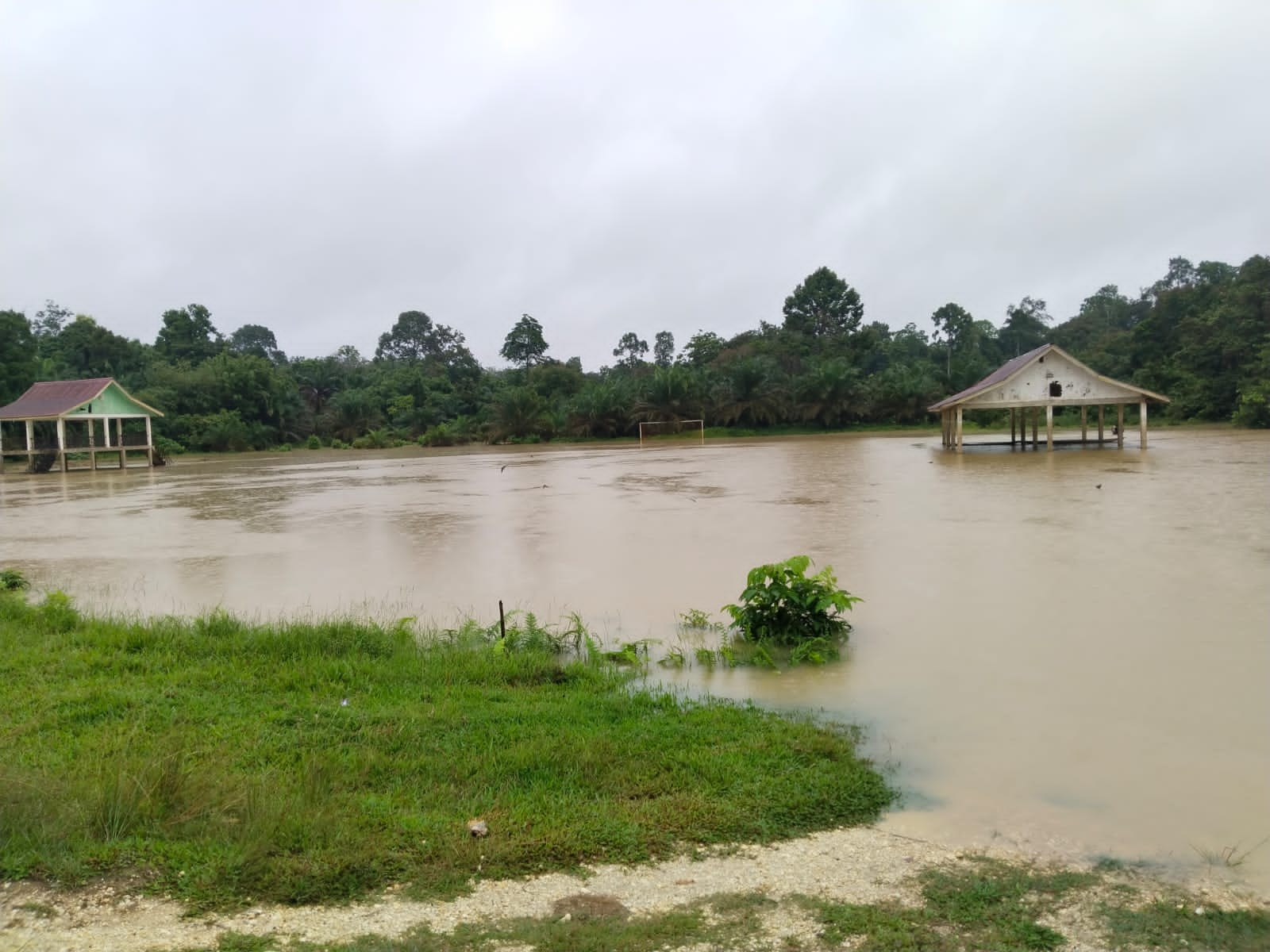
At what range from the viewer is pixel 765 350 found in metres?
58.0

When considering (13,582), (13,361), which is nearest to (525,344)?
(13,361)

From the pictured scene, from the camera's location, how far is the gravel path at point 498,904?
9.16 feet

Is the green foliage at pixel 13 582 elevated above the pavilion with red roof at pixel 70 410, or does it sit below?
below

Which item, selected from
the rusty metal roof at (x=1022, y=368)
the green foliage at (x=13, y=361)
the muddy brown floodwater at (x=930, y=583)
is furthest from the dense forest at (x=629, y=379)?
the muddy brown floodwater at (x=930, y=583)

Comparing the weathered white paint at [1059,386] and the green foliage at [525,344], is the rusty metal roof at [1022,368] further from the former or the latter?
the green foliage at [525,344]

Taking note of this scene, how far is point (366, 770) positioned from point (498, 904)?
1.31 metres

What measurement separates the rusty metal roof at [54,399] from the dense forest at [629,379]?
260 inches

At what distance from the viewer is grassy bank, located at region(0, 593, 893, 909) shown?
3260mm

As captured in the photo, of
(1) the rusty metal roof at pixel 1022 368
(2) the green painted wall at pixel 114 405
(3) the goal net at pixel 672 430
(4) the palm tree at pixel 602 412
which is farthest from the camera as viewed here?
(4) the palm tree at pixel 602 412

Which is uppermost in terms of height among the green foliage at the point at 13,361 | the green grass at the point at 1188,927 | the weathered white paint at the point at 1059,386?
the green foliage at the point at 13,361

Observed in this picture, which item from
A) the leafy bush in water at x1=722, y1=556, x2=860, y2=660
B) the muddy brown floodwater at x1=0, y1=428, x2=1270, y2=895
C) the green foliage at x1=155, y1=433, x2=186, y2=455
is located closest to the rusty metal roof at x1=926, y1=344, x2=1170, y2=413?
the muddy brown floodwater at x1=0, y1=428, x2=1270, y2=895

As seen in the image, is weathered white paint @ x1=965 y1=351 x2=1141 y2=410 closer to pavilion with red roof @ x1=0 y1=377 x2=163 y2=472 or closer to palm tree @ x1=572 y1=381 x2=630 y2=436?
palm tree @ x1=572 y1=381 x2=630 y2=436

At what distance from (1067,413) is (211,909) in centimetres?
5789

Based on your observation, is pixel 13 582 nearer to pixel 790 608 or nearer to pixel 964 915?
pixel 790 608
